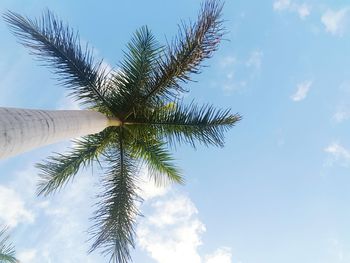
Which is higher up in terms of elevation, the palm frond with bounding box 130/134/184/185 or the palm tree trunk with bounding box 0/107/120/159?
the palm frond with bounding box 130/134/184/185

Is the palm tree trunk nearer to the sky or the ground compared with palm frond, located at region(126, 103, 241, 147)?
nearer to the ground

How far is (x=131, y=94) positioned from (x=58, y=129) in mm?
3824

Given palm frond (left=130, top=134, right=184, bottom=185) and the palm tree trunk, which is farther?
palm frond (left=130, top=134, right=184, bottom=185)

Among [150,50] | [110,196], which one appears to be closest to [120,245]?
[110,196]

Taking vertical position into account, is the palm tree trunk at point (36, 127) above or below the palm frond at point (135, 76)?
below

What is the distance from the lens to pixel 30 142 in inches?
279

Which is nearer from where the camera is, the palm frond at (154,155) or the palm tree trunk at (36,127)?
the palm tree trunk at (36,127)

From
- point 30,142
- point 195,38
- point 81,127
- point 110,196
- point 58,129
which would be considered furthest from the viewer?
point 110,196

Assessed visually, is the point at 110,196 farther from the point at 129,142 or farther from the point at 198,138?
the point at 198,138

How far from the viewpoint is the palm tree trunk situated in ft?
20.9

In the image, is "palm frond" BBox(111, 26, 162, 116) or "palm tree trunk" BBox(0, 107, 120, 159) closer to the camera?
"palm tree trunk" BBox(0, 107, 120, 159)

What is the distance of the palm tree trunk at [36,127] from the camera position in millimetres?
6355

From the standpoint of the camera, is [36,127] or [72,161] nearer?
[36,127]

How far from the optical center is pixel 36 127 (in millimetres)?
7348
